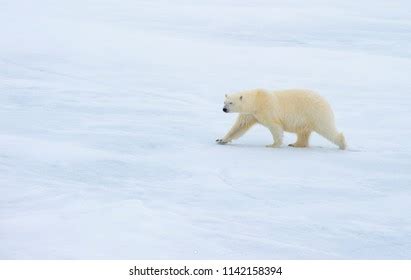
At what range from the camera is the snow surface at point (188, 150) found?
4973 millimetres

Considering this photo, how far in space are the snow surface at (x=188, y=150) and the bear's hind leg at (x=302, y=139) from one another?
6.9 inches

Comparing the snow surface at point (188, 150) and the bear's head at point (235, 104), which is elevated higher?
the bear's head at point (235, 104)

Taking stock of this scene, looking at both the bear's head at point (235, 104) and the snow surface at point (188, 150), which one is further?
the bear's head at point (235, 104)

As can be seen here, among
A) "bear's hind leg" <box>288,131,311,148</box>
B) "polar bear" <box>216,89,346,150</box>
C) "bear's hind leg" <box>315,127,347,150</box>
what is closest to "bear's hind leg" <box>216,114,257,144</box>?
"polar bear" <box>216,89,346,150</box>

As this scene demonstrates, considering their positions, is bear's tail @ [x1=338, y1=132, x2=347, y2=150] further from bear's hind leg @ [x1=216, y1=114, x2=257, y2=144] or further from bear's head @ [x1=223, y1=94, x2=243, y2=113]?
bear's head @ [x1=223, y1=94, x2=243, y2=113]

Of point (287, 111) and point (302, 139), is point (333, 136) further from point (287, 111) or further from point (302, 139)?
point (287, 111)

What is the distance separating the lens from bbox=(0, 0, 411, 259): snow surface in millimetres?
4973

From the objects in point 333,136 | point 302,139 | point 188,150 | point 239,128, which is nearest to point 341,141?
point 333,136

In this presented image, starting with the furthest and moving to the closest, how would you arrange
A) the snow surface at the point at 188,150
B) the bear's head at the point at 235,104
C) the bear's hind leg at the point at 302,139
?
the bear's hind leg at the point at 302,139
the bear's head at the point at 235,104
the snow surface at the point at 188,150

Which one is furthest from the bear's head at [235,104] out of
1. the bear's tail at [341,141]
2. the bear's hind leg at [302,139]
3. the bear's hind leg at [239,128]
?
the bear's tail at [341,141]

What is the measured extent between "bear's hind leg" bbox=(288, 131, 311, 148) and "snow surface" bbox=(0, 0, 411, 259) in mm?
176

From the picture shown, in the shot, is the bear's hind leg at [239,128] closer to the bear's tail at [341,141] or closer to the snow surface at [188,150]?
the snow surface at [188,150]
